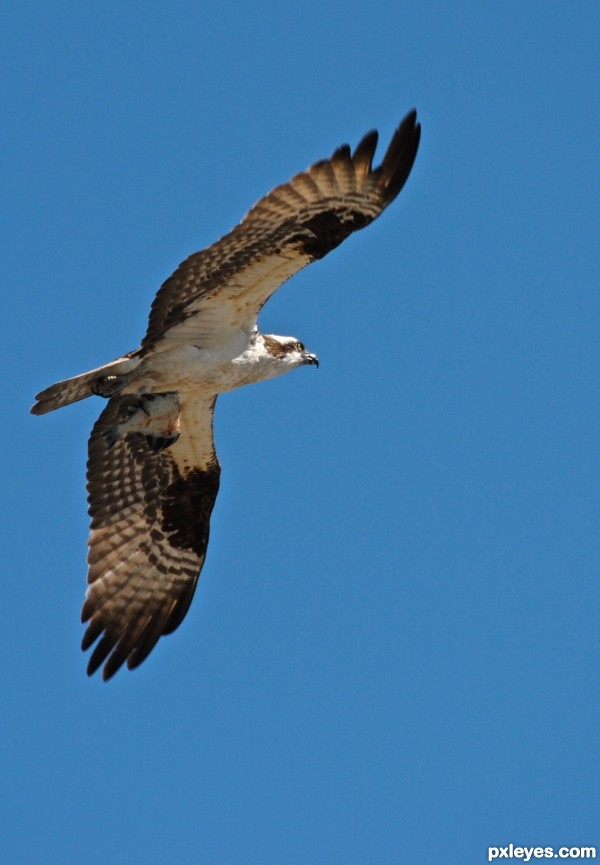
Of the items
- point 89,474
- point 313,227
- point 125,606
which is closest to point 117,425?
point 89,474

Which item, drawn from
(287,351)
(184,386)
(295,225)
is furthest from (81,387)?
(295,225)

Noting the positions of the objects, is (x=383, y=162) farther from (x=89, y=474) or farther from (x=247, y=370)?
(x=89, y=474)

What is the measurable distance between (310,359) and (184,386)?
102 cm

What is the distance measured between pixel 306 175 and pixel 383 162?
1.81ft

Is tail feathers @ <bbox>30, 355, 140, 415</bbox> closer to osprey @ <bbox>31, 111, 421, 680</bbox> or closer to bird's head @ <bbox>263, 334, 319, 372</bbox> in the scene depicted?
osprey @ <bbox>31, 111, 421, 680</bbox>

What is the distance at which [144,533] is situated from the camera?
42.3 feet

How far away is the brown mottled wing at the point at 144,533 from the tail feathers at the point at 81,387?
81cm

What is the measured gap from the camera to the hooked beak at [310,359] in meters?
12.1

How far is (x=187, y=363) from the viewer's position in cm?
1162

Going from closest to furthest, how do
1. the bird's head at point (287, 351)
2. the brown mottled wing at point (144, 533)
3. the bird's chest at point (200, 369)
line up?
the bird's chest at point (200, 369)
the bird's head at point (287, 351)
the brown mottled wing at point (144, 533)

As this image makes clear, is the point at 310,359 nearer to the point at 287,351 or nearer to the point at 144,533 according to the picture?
the point at 287,351

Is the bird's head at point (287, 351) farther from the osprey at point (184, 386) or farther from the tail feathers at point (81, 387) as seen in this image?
the tail feathers at point (81, 387)

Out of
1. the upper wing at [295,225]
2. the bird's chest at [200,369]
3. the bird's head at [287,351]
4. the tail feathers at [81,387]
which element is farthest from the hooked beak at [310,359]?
the tail feathers at [81,387]

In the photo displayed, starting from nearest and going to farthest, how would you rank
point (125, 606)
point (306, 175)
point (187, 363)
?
point (306, 175) < point (187, 363) < point (125, 606)
